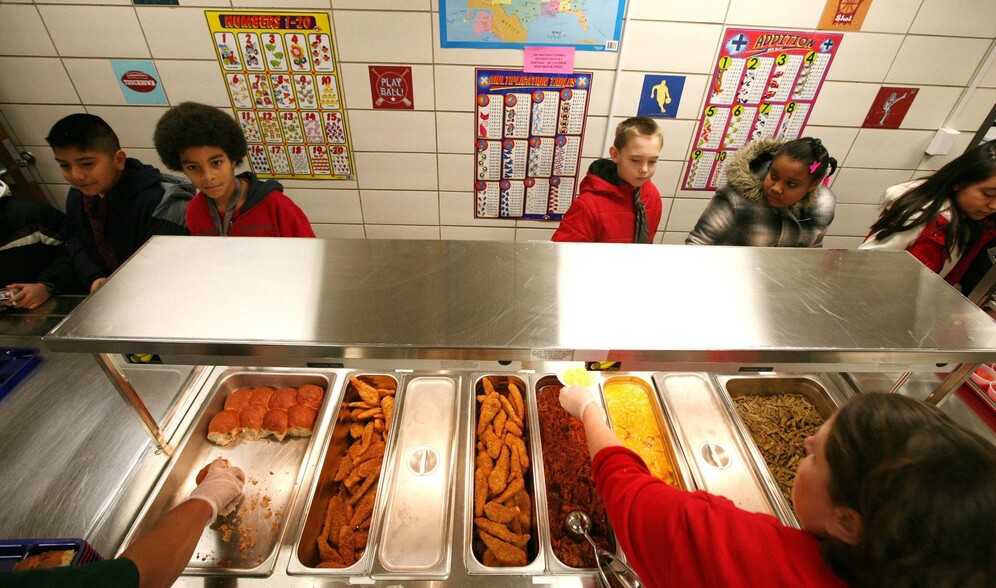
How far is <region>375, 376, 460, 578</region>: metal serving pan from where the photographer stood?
135 centimetres

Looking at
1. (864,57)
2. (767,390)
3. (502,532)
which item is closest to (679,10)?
(864,57)

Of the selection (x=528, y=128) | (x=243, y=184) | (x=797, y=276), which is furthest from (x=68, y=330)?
(x=528, y=128)

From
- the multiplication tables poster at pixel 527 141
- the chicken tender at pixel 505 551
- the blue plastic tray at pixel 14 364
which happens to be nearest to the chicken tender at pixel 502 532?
the chicken tender at pixel 505 551

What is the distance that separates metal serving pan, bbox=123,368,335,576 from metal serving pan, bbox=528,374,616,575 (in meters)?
0.91

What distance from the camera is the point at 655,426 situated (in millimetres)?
1793

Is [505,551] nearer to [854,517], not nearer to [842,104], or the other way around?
[854,517]

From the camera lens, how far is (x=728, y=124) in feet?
10.9

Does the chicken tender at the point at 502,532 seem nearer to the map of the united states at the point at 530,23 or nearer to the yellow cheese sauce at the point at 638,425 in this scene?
the yellow cheese sauce at the point at 638,425

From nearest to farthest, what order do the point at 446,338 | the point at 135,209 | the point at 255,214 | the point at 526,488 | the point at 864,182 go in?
the point at 446,338, the point at 526,488, the point at 255,214, the point at 135,209, the point at 864,182

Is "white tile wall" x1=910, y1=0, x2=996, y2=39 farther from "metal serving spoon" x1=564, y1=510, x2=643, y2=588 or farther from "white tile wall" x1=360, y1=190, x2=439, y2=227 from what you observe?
"metal serving spoon" x1=564, y1=510, x2=643, y2=588

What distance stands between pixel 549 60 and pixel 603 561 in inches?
124

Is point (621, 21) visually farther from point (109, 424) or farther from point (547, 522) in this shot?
point (109, 424)

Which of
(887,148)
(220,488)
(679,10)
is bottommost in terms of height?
(220,488)

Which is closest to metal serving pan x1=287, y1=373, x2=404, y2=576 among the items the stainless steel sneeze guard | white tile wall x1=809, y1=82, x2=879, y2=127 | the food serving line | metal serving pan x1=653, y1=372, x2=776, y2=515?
the food serving line
